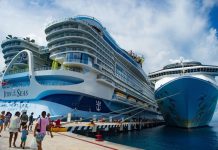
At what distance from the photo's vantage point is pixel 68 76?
3412 cm

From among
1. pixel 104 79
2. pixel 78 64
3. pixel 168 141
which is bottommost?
pixel 168 141

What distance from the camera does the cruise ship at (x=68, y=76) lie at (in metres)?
33.7

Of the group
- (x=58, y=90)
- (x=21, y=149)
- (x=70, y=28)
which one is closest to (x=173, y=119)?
(x=58, y=90)

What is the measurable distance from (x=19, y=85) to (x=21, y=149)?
28.9 m

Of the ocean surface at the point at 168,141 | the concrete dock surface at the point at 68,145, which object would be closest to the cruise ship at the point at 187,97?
the ocean surface at the point at 168,141

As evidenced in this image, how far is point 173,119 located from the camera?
39.1 metres

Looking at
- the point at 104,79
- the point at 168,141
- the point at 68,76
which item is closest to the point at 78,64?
the point at 68,76

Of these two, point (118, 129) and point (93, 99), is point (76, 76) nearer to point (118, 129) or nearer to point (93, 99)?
point (93, 99)

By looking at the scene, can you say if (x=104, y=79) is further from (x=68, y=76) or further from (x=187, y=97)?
(x=187, y=97)

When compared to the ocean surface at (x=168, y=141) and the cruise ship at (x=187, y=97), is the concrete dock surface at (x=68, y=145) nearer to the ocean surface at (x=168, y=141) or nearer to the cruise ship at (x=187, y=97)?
the ocean surface at (x=168, y=141)

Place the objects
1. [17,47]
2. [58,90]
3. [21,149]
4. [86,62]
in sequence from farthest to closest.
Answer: [17,47], [86,62], [58,90], [21,149]

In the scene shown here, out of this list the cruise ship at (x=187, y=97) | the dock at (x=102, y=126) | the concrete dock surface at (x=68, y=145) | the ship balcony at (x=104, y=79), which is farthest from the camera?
the ship balcony at (x=104, y=79)

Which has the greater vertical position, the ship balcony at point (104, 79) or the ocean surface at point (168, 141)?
the ship balcony at point (104, 79)

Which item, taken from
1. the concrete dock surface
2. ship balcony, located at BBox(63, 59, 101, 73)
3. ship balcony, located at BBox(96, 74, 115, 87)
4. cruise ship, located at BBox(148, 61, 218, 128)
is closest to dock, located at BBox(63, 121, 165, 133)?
cruise ship, located at BBox(148, 61, 218, 128)
